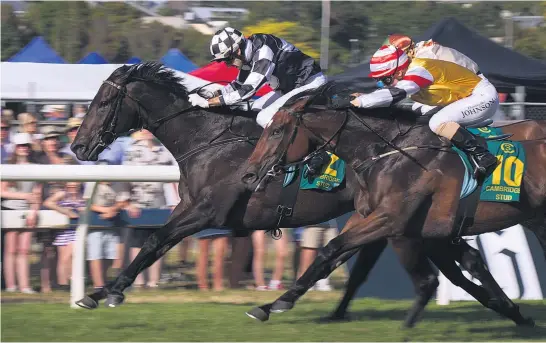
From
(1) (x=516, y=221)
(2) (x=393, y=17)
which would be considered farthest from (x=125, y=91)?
(2) (x=393, y=17)

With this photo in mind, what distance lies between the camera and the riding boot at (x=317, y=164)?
620cm

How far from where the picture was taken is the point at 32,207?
7.11m

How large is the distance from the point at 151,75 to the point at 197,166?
2.71 ft

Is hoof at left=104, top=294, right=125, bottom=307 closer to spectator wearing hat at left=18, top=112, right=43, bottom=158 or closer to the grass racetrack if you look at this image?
the grass racetrack

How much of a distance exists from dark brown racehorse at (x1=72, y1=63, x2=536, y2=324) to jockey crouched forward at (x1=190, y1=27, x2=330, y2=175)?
179 mm

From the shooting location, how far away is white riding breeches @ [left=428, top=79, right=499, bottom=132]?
5.76 meters

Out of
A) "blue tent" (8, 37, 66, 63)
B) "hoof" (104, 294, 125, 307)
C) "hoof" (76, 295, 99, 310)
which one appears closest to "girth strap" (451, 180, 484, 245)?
"hoof" (104, 294, 125, 307)

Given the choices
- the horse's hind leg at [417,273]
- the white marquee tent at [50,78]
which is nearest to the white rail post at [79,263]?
the horse's hind leg at [417,273]

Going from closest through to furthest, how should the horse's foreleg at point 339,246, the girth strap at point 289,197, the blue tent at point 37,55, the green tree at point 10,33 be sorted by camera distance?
the horse's foreleg at point 339,246
the girth strap at point 289,197
the blue tent at point 37,55
the green tree at point 10,33

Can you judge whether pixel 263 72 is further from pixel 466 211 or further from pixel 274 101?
pixel 466 211

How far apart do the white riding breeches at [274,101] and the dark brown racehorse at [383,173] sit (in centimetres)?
70

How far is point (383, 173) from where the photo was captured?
18.6ft

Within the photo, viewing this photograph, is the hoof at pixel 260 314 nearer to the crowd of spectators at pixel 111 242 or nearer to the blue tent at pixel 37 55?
the crowd of spectators at pixel 111 242

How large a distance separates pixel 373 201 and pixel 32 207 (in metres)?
2.82
